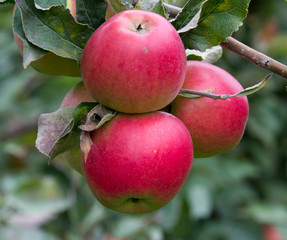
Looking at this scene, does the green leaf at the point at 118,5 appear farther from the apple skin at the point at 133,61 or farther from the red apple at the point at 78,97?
the red apple at the point at 78,97

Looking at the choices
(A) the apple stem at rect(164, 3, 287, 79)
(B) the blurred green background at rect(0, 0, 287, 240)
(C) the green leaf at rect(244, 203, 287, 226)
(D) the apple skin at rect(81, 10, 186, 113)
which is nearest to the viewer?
(D) the apple skin at rect(81, 10, 186, 113)

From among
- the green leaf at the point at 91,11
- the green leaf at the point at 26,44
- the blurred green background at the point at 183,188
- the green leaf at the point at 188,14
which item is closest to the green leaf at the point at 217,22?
the green leaf at the point at 188,14

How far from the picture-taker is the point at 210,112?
890 millimetres

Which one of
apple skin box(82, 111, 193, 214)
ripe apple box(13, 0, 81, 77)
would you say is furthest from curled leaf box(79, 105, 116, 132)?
ripe apple box(13, 0, 81, 77)

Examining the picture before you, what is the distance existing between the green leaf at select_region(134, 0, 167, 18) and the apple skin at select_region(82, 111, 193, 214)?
19cm

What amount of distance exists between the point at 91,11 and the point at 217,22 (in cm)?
23

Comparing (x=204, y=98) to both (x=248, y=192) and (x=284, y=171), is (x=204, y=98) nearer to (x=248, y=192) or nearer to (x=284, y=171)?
(x=248, y=192)

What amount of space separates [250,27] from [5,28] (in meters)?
1.80

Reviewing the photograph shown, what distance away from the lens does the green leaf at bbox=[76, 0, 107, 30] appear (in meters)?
0.85

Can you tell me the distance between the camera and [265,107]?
329 cm

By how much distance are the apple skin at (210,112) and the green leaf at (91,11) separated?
0.66ft

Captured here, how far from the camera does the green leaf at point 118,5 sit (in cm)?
86

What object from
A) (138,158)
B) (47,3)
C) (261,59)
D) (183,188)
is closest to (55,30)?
(47,3)

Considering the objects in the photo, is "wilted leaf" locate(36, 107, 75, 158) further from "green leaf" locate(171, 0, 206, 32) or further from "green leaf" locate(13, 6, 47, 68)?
"green leaf" locate(171, 0, 206, 32)
